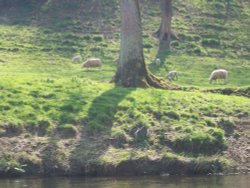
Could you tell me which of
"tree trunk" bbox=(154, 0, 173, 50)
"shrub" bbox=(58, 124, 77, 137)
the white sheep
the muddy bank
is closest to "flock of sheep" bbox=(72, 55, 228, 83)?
the white sheep

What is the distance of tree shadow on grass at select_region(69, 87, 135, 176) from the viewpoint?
2478cm

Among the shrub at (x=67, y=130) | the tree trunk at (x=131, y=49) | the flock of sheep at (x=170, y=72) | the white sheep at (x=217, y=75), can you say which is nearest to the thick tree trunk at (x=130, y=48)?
the tree trunk at (x=131, y=49)

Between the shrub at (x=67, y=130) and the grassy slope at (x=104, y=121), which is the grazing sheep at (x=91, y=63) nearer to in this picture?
the grassy slope at (x=104, y=121)

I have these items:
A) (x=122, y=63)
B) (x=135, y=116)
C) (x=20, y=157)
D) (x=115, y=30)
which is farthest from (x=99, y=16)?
(x=20, y=157)

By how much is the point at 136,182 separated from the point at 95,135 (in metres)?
4.26

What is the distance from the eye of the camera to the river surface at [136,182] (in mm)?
21984

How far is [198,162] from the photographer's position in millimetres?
25578

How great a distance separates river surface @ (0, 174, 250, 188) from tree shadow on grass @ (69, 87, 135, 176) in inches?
45.2

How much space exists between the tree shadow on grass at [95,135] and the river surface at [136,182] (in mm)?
1148

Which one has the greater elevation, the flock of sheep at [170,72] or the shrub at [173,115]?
the shrub at [173,115]

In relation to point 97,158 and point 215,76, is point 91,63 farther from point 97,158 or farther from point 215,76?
point 97,158

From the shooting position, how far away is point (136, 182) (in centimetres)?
2292

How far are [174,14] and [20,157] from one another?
128 feet

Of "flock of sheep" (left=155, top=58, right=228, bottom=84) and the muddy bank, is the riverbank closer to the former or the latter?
the muddy bank
